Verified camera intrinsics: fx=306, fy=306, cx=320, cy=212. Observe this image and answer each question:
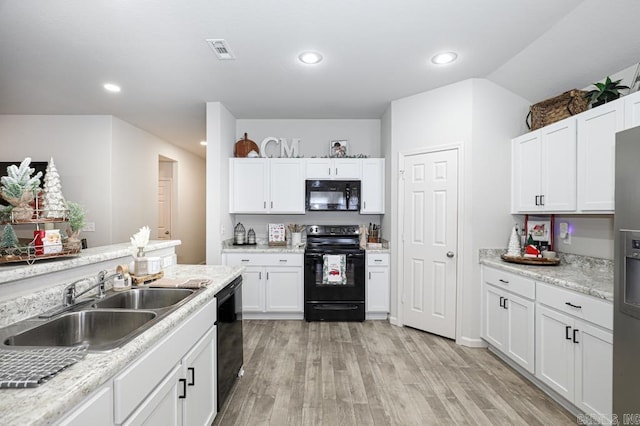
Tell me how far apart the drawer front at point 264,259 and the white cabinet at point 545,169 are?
2454 mm

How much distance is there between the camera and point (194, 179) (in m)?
7.16

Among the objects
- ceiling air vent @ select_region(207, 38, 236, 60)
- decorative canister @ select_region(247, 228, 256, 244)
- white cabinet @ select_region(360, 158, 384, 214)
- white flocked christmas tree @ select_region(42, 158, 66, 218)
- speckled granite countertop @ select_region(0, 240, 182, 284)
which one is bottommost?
decorative canister @ select_region(247, 228, 256, 244)

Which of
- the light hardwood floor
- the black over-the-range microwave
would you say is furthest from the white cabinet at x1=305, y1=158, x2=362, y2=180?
the light hardwood floor

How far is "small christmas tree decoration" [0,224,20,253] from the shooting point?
4.51ft

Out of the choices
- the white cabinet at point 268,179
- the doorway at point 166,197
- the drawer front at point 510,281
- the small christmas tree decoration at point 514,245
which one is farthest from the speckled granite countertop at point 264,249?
the doorway at point 166,197

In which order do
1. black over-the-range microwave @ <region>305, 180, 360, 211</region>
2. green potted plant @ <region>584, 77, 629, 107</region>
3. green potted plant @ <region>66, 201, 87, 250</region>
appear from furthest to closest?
1. black over-the-range microwave @ <region>305, 180, 360, 211</region>
2. green potted plant @ <region>584, 77, 629, 107</region>
3. green potted plant @ <region>66, 201, 87, 250</region>

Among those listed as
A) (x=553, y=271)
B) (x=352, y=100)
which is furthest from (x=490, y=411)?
(x=352, y=100)

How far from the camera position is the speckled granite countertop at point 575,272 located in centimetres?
191

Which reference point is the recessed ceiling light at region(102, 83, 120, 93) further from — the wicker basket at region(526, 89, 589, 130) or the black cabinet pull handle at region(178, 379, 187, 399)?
the wicker basket at region(526, 89, 589, 130)

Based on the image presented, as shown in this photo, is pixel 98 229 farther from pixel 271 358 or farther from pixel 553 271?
pixel 553 271

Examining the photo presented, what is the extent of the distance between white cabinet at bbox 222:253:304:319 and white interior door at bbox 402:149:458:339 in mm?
1303

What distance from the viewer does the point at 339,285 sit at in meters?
3.74

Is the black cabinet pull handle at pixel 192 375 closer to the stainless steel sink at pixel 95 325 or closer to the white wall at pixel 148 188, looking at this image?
the stainless steel sink at pixel 95 325

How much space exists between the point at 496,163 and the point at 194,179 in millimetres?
6251
